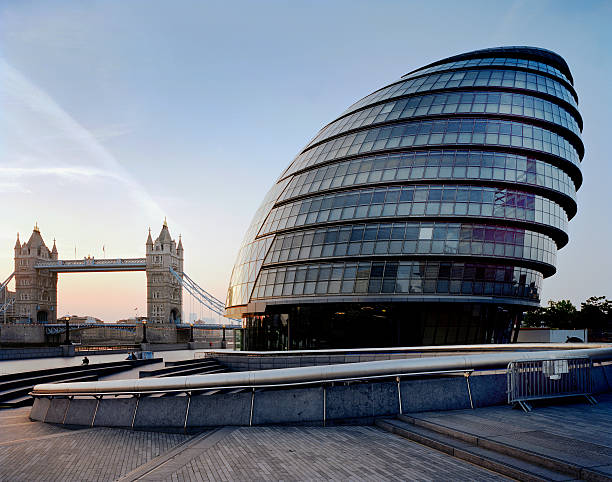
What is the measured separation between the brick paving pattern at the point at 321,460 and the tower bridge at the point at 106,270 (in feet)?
494

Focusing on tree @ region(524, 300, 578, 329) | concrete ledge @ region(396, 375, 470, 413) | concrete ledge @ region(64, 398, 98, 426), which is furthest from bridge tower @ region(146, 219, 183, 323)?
concrete ledge @ region(396, 375, 470, 413)

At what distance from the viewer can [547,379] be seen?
508 inches

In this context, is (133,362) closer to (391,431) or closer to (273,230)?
(273,230)

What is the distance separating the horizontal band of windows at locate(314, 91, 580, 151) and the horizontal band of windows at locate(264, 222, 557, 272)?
9461mm

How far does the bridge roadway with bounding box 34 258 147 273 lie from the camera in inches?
6511

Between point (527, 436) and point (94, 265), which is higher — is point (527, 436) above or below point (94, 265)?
below

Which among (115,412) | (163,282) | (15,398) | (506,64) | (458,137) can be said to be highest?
(506,64)

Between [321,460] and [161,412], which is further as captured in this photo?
[161,412]

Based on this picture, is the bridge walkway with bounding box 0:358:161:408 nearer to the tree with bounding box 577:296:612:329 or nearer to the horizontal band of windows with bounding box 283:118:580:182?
the horizontal band of windows with bounding box 283:118:580:182

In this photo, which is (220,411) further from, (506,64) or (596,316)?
(596,316)

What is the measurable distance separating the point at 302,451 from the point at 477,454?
3140mm

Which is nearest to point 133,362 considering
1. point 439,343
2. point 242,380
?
point 439,343

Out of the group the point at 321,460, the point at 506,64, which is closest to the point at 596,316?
the point at 506,64

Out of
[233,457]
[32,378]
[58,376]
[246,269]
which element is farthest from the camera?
[246,269]
